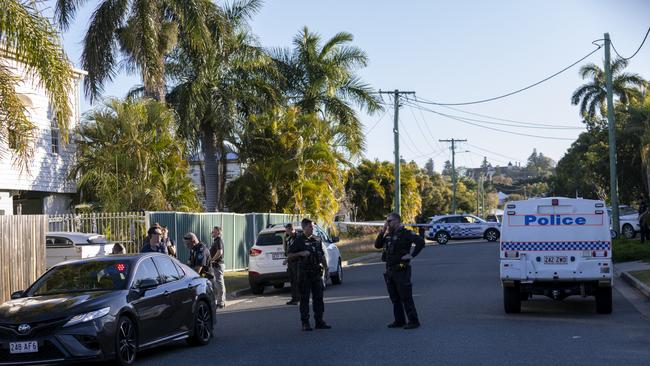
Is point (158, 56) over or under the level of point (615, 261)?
over

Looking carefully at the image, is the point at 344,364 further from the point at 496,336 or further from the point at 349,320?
the point at 349,320

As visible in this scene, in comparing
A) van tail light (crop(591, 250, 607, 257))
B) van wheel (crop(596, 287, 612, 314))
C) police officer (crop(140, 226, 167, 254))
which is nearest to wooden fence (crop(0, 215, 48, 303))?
police officer (crop(140, 226, 167, 254))

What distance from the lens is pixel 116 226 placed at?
2497 centimetres

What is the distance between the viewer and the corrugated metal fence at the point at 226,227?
26.0m

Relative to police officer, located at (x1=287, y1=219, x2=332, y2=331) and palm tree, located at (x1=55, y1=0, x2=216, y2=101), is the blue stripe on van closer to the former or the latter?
police officer, located at (x1=287, y1=219, x2=332, y2=331)

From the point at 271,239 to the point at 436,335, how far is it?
978 centimetres

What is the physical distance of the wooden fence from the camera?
1631cm

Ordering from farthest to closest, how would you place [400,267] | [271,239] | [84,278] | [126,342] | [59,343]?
[271,239], [400,267], [84,278], [126,342], [59,343]

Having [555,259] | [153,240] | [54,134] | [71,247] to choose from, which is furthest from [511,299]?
[54,134]

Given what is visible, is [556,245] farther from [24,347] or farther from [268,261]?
[24,347]

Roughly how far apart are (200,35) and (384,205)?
124 feet

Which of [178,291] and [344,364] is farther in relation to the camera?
[178,291]

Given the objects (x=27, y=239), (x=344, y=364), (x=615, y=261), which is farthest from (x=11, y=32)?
(x=615, y=261)

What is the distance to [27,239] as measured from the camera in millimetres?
17078
